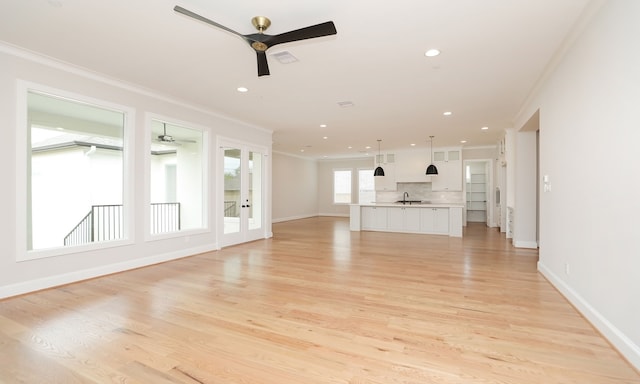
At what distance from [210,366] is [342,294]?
1.77m

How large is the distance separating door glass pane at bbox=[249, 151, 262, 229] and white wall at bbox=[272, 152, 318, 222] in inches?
154

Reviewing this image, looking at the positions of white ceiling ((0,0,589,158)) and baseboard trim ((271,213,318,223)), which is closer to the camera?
white ceiling ((0,0,589,158))

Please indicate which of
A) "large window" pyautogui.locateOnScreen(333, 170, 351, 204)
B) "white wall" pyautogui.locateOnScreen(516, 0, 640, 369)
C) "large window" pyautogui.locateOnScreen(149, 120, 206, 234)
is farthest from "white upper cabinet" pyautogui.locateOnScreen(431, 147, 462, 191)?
"large window" pyautogui.locateOnScreen(149, 120, 206, 234)

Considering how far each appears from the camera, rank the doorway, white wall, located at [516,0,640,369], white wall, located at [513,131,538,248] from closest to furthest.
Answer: white wall, located at [516,0,640,369] < white wall, located at [513,131,538,248] < the doorway

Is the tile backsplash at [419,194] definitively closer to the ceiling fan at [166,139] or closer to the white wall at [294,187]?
the white wall at [294,187]

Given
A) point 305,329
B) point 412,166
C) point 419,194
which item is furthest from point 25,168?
point 419,194

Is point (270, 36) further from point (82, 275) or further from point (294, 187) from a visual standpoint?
point (294, 187)

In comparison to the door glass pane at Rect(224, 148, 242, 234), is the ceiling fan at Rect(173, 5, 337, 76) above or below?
above

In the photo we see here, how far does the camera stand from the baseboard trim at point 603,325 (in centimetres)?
206

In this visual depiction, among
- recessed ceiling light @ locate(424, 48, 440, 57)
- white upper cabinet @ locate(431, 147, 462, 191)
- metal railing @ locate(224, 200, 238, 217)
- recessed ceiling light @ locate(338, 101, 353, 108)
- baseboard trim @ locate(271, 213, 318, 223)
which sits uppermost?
recessed ceiling light @ locate(338, 101, 353, 108)

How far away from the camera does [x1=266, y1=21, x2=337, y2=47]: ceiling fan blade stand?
2.43 meters

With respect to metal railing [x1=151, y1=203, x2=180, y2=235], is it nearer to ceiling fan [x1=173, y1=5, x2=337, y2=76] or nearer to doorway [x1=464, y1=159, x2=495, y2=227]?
ceiling fan [x1=173, y1=5, x2=337, y2=76]

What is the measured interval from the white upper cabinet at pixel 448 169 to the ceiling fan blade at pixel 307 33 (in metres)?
8.76

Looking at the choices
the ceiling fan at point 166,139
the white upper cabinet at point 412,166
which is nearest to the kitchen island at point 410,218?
the white upper cabinet at point 412,166
